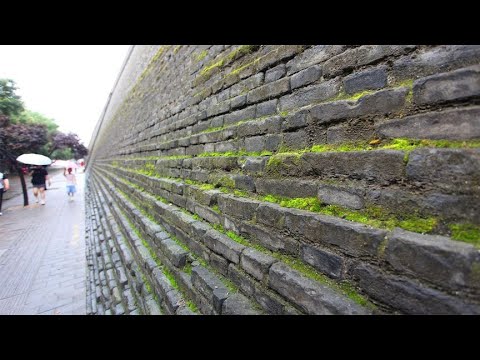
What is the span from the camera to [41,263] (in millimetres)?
5812

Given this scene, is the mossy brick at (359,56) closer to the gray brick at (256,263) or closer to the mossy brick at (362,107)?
the mossy brick at (362,107)

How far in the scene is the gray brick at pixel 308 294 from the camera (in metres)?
0.99

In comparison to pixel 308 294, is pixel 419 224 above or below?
above

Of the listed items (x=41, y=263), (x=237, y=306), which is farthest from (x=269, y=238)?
(x=41, y=263)

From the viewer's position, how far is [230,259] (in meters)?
1.67

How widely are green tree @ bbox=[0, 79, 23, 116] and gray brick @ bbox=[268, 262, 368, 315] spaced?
5696mm

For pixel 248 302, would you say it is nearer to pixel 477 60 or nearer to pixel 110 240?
pixel 477 60

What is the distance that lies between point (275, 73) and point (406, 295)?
4.54 ft

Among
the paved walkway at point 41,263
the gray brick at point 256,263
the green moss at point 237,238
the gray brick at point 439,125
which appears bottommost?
the paved walkway at point 41,263

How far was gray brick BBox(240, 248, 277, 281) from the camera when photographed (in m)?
1.39

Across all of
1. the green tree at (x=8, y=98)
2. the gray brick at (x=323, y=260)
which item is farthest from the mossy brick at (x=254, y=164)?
the green tree at (x=8, y=98)

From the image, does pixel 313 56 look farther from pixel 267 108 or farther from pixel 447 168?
pixel 447 168

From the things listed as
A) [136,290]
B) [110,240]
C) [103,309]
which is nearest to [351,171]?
[136,290]

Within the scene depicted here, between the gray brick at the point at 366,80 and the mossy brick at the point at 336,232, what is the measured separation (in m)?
0.60
